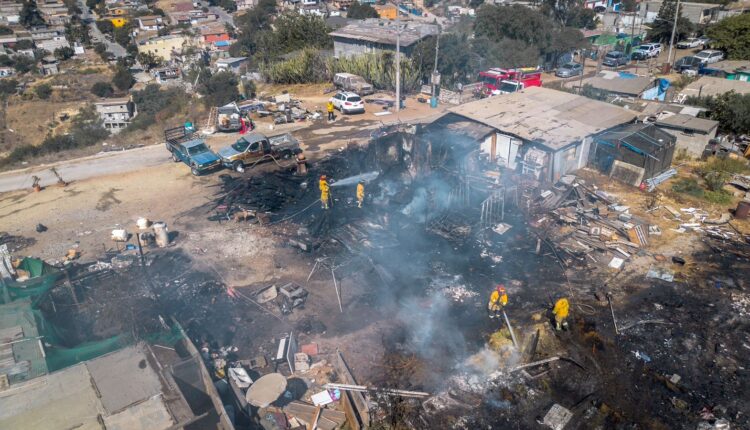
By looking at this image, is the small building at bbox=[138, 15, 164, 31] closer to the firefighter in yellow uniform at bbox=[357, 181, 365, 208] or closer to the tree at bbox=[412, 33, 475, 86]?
the tree at bbox=[412, 33, 475, 86]

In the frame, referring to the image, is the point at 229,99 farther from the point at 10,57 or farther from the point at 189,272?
the point at 10,57

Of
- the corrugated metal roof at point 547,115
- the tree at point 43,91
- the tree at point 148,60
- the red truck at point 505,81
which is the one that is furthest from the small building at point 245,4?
the corrugated metal roof at point 547,115

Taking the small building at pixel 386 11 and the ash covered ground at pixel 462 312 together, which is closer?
the ash covered ground at pixel 462 312

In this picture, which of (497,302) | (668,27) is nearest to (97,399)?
(497,302)

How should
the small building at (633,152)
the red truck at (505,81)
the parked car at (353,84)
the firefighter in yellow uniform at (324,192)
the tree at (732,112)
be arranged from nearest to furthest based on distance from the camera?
the firefighter in yellow uniform at (324,192)
the small building at (633,152)
the tree at (732,112)
the red truck at (505,81)
the parked car at (353,84)

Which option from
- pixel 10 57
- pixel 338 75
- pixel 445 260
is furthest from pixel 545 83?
pixel 10 57

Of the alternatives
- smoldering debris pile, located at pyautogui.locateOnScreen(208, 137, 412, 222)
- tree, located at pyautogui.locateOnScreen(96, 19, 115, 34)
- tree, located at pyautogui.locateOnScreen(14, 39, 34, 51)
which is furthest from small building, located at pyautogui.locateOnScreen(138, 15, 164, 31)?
smoldering debris pile, located at pyautogui.locateOnScreen(208, 137, 412, 222)

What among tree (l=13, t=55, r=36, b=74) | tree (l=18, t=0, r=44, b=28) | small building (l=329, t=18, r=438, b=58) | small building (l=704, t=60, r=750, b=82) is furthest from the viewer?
tree (l=18, t=0, r=44, b=28)

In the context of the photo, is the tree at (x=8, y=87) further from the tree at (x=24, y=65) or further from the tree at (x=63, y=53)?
the tree at (x=63, y=53)
